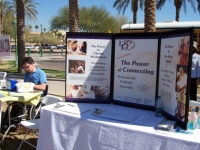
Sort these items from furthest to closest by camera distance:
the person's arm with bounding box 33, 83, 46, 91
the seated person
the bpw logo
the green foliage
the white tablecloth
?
the green foliage, the seated person, the person's arm with bounding box 33, 83, 46, 91, the bpw logo, the white tablecloth

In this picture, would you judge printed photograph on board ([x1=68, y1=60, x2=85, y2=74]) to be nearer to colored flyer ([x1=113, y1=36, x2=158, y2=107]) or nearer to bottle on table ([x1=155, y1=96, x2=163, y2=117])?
colored flyer ([x1=113, y1=36, x2=158, y2=107])

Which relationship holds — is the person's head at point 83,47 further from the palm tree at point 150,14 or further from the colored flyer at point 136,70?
the palm tree at point 150,14

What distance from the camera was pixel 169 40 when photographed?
8.84 ft

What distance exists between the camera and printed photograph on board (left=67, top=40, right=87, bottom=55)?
334 centimetres

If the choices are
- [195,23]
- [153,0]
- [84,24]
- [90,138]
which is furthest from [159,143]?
[84,24]

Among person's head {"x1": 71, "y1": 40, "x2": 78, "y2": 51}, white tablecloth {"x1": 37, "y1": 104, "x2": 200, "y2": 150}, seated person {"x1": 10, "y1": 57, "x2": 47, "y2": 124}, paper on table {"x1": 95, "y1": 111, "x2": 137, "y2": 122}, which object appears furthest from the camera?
seated person {"x1": 10, "y1": 57, "x2": 47, "y2": 124}

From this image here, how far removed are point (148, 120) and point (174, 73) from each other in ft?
1.91

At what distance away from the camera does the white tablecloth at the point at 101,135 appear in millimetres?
2273

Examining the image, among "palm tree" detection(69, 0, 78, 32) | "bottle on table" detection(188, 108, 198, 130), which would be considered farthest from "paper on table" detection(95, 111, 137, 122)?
"palm tree" detection(69, 0, 78, 32)

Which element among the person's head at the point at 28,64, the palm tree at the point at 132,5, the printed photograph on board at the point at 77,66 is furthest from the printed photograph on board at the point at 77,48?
the palm tree at the point at 132,5

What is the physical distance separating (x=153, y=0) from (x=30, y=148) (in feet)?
21.8

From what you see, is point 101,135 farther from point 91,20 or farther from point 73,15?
point 91,20

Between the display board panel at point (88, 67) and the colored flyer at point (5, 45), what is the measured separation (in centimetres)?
718

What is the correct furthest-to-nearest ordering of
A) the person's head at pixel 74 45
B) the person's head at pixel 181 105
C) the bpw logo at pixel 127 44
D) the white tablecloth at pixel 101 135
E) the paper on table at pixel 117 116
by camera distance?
the person's head at pixel 74 45 < the bpw logo at pixel 127 44 < the paper on table at pixel 117 116 < the person's head at pixel 181 105 < the white tablecloth at pixel 101 135
